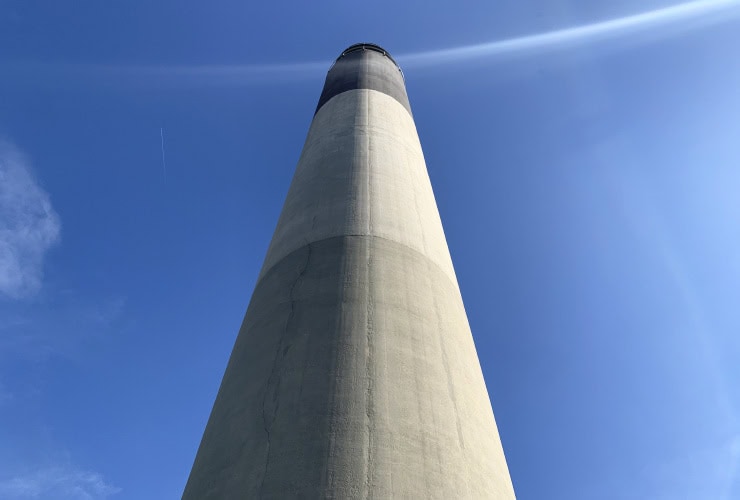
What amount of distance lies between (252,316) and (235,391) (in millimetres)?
1264

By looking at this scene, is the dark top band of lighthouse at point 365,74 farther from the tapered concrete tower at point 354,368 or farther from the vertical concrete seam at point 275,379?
the vertical concrete seam at point 275,379

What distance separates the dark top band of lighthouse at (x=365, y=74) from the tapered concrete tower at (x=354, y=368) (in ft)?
13.9

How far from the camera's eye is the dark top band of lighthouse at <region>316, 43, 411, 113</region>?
12102mm

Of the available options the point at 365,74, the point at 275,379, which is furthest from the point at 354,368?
the point at 365,74

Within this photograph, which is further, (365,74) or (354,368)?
(365,74)

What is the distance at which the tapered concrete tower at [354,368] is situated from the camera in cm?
455

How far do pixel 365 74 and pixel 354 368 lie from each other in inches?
361

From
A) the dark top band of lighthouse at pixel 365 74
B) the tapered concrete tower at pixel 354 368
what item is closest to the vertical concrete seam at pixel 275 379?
the tapered concrete tower at pixel 354 368

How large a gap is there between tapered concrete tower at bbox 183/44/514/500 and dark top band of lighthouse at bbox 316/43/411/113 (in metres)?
4.25

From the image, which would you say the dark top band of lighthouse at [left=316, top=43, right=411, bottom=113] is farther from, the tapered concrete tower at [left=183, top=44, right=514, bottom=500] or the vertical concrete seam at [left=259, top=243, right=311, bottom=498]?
the vertical concrete seam at [left=259, top=243, right=311, bottom=498]

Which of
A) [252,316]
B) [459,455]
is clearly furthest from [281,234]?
[459,455]

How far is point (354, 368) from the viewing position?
5.26 m

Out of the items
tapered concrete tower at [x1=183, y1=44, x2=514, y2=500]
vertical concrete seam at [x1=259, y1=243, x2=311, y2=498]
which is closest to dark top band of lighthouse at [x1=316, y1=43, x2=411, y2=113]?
tapered concrete tower at [x1=183, y1=44, x2=514, y2=500]

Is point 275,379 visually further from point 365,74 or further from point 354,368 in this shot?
point 365,74
